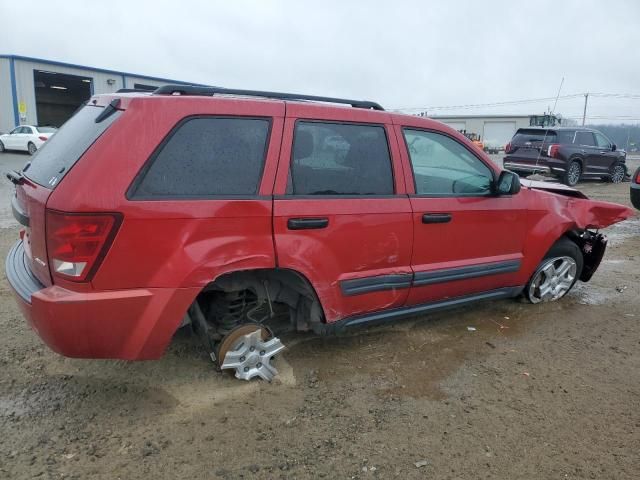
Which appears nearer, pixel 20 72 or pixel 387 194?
pixel 387 194

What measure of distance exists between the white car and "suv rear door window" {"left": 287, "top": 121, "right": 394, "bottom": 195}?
21575 mm

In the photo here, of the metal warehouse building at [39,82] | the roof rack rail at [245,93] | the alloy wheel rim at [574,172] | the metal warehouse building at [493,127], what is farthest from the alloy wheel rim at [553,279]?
the metal warehouse building at [493,127]

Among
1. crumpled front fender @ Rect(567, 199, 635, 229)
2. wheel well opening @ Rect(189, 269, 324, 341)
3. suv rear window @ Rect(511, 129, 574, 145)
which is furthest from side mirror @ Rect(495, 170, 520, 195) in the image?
suv rear window @ Rect(511, 129, 574, 145)

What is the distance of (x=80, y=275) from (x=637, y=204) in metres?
8.84

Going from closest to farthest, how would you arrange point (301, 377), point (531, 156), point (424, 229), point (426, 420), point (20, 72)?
point (426, 420)
point (301, 377)
point (424, 229)
point (531, 156)
point (20, 72)

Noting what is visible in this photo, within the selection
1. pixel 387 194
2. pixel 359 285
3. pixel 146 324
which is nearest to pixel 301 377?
→ pixel 359 285

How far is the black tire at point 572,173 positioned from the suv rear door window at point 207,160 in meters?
13.7

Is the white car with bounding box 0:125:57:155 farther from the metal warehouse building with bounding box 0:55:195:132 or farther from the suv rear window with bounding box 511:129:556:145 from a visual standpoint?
the suv rear window with bounding box 511:129:556:145

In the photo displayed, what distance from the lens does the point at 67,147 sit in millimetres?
2807

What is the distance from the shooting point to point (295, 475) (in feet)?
7.93

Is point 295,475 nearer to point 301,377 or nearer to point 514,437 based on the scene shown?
point 301,377

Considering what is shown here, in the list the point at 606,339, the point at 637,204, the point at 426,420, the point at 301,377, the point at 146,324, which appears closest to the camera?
the point at 146,324

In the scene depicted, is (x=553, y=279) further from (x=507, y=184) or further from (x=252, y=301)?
(x=252, y=301)

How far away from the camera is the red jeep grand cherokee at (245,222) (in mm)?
2529
